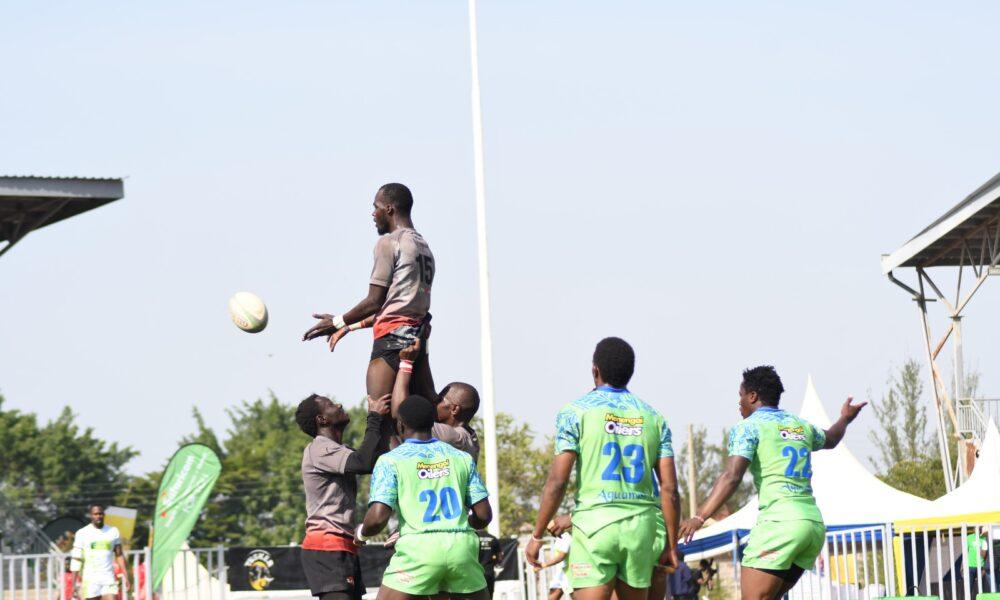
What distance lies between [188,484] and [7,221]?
8752 mm

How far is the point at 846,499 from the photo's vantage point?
85.4ft

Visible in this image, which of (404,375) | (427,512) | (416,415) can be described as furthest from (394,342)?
(427,512)

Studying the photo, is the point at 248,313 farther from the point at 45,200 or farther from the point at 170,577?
the point at 45,200

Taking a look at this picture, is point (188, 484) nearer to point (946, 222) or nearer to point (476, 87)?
point (476, 87)

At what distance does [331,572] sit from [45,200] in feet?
66.0

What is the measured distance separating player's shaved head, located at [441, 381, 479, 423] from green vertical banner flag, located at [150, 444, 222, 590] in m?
11.7

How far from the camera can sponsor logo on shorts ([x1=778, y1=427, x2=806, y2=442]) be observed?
10.1 m

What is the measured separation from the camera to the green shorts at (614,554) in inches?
332

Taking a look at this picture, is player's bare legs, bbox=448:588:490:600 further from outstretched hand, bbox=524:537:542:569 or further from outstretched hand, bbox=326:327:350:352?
outstretched hand, bbox=326:327:350:352

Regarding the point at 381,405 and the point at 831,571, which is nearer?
the point at 381,405

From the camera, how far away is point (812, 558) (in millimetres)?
10203

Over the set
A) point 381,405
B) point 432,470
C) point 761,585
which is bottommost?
point 761,585

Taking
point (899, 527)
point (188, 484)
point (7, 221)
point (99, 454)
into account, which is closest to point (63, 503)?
point (99, 454)

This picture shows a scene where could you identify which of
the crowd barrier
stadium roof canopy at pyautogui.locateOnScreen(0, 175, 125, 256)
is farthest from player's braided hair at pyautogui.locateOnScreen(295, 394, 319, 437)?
stadium roof canopy at pyautogui.locateOnScreen(0, 175, 125, 256)
